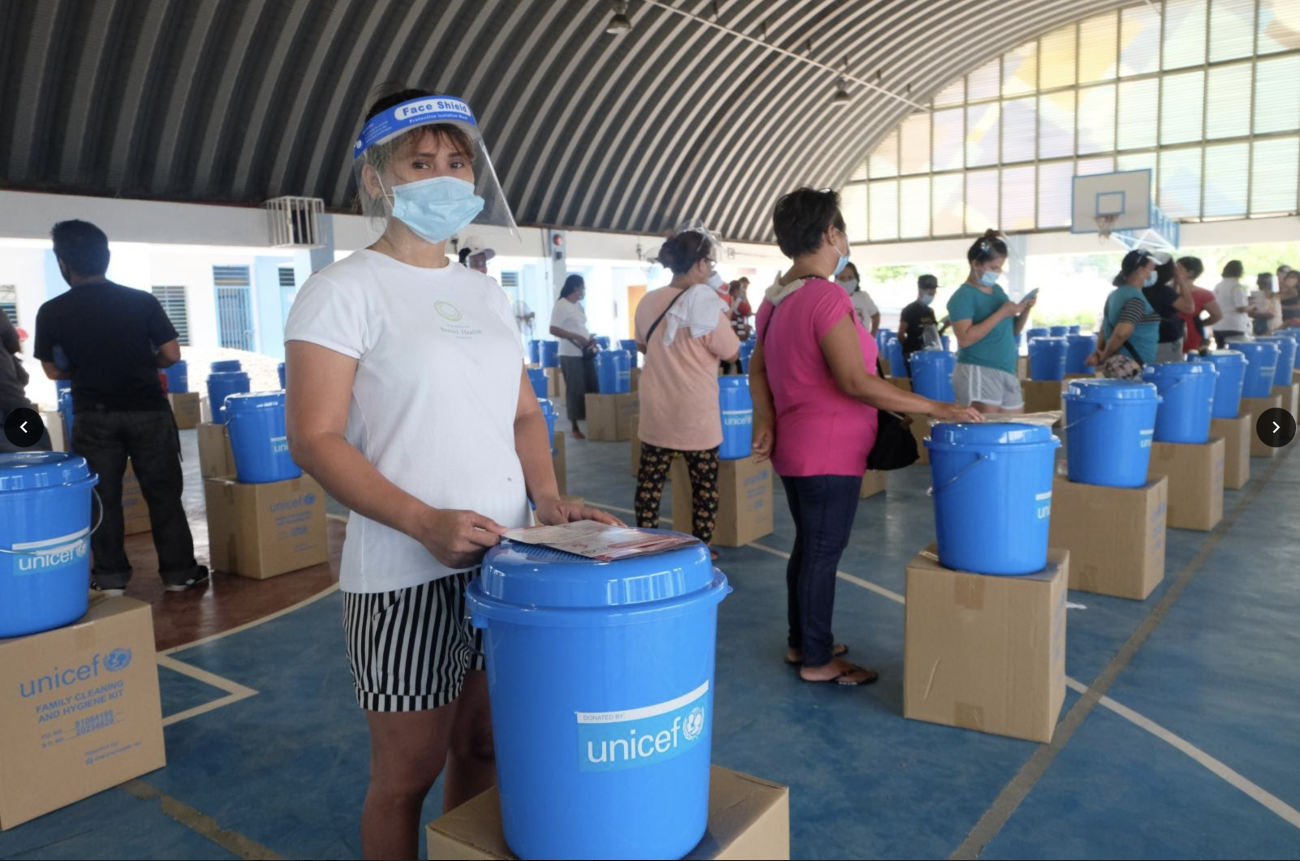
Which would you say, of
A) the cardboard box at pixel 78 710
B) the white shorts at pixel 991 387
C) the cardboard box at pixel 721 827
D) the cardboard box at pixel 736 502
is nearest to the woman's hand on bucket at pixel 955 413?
the cardboard box at pixel 721 827

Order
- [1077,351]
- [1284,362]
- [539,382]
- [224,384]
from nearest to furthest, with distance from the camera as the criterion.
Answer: [539,382] < [224,384] < [1284,362] < [1077,351]

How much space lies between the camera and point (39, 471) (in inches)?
97.1

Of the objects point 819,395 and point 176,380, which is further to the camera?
point 176,380

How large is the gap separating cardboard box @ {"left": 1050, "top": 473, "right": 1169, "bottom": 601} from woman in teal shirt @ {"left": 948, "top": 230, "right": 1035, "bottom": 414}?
653 mm

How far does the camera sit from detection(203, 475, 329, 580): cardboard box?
4.73m

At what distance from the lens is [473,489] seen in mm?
1548

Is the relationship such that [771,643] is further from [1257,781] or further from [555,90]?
[555,90]

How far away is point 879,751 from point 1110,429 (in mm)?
2063

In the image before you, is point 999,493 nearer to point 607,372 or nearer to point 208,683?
point 208,683

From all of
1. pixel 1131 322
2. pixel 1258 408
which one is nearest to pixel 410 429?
pixel 1131 322

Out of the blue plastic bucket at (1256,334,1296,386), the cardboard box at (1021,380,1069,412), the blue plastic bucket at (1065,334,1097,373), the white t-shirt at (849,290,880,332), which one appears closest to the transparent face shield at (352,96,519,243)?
the white t-shirt at (849,290,880,332)

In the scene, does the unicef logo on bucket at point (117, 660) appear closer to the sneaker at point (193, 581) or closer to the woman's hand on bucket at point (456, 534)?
the woman's hand on bucket at point (456, 534)

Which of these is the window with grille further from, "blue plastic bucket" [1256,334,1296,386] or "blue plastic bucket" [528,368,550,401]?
"blue plastic bucket" [1256,334,1296,386]

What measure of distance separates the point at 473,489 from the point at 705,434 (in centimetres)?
285
